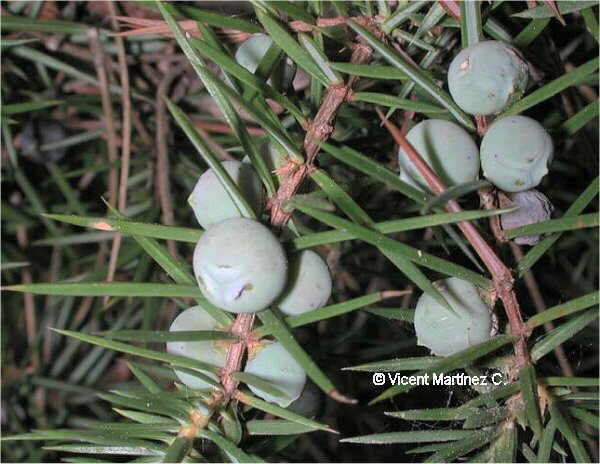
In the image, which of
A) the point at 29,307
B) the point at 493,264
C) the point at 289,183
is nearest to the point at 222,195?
the point at 289,183

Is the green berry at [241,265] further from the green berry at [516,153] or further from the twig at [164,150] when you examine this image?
the twig at [164,150]

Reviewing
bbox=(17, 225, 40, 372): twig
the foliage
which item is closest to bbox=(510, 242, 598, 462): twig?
the foliage

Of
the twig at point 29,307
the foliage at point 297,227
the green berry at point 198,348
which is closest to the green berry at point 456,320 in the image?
the foliage at point 297,227

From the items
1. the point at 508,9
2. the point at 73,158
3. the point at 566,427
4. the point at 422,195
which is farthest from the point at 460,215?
the point at 73,158

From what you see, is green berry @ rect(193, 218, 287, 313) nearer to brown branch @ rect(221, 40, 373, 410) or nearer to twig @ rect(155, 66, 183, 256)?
brown branch @ rect(221, 40, 373, 410)

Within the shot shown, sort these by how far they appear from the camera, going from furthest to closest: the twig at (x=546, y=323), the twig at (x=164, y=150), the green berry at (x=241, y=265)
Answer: the twig at (x=164, y=150) < the twig at (x=546, y=323) < the green berry at (x=241, y=265)

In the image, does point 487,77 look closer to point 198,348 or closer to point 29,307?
point 198,348

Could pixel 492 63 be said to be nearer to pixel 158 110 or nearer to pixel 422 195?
pixel 422 195
